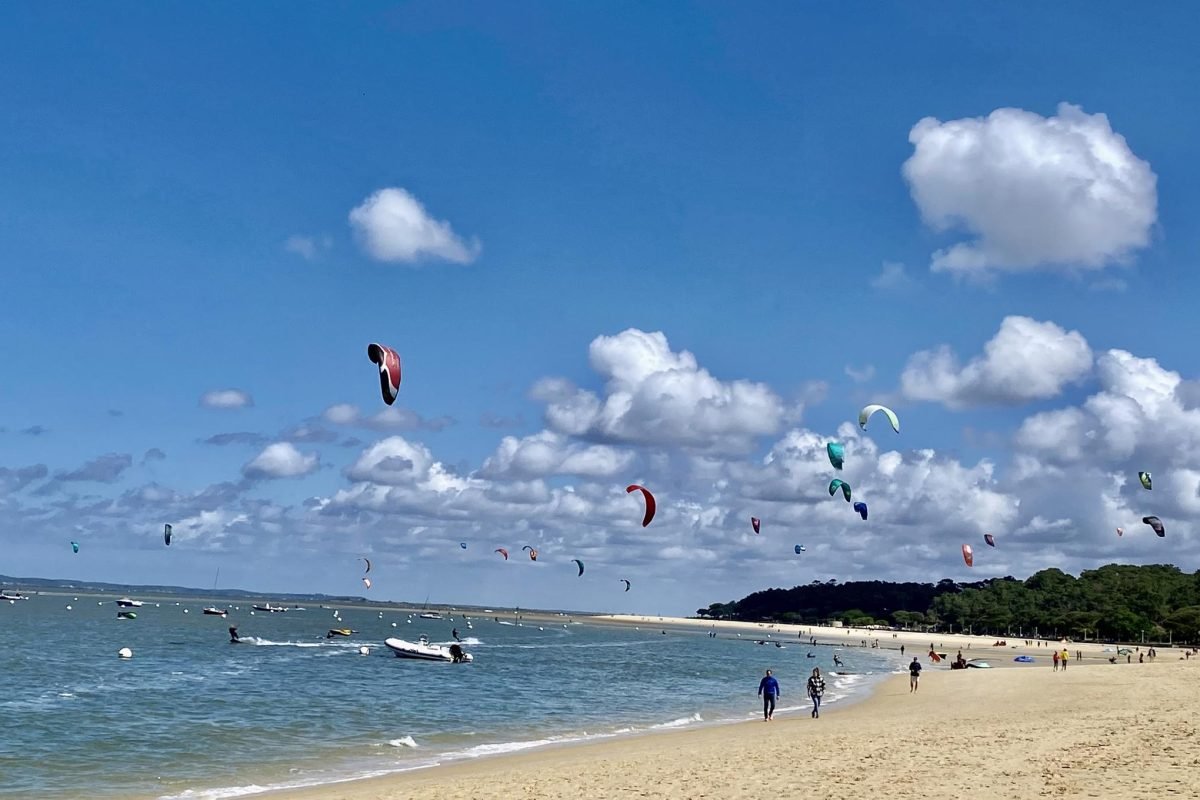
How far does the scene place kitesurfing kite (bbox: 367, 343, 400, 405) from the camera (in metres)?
17.0

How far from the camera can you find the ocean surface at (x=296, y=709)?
2050 cm

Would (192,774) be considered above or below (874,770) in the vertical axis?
below

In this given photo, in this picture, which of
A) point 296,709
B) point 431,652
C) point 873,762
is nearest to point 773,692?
point 873,762

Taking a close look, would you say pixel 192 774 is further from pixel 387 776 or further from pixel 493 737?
pixel 493 737

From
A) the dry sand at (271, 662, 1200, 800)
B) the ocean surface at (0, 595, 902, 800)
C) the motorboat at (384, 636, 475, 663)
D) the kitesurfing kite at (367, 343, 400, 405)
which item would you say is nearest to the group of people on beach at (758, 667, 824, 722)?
the dry sand at (271, 662, 1200, 800)

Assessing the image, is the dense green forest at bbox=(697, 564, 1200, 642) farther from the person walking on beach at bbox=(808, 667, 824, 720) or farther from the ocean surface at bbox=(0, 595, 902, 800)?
the person walking on beach at bbox=(808, 667, 824, 720)

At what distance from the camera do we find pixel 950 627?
147250 mm

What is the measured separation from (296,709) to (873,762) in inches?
822

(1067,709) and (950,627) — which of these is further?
(950,627)

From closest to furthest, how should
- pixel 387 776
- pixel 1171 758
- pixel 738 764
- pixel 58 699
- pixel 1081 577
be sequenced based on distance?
pixel 1171 758, pixel 738 764, pixel 387 776, pixel 58 699, pixel 1081 577

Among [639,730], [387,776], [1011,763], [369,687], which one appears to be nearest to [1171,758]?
[1011,763]

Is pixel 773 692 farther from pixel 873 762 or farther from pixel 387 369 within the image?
pixel 387 369

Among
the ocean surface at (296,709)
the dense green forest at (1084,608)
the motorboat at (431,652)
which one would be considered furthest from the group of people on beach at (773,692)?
the dense green forest at (1084,608)

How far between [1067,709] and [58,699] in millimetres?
30612
